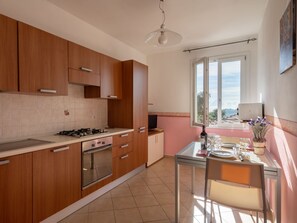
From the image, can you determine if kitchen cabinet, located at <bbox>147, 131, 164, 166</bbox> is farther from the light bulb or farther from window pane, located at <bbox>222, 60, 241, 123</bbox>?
the light bulb

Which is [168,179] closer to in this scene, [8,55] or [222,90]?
[222,90]

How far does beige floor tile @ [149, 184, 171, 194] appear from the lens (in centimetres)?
256

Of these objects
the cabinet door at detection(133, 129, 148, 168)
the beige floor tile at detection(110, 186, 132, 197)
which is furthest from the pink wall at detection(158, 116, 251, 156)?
the beige floor tile at detection(110, 186, 132, 197)

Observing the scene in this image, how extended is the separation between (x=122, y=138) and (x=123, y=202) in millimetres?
903

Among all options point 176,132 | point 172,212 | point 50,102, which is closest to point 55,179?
point 50,102

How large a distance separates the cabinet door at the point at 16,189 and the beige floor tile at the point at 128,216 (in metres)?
0.85

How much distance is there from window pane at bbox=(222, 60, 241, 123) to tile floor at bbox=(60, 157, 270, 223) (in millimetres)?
1468

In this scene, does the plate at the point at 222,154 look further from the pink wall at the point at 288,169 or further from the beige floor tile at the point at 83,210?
the beige floor tile at the point at 83,210

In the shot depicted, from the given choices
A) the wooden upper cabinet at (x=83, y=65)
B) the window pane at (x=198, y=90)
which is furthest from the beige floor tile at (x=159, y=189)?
the wooden upper cabinet at (x=83, y=65)

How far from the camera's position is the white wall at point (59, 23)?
1934mm

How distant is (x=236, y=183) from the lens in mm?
1356

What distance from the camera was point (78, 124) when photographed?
2.70 metres

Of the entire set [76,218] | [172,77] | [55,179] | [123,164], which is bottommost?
[76,218]

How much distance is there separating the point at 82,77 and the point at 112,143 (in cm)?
101
